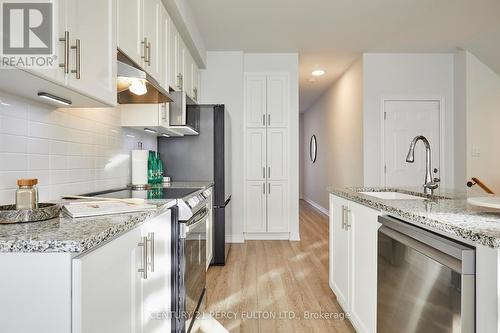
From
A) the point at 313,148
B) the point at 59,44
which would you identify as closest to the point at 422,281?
the point at 59,44

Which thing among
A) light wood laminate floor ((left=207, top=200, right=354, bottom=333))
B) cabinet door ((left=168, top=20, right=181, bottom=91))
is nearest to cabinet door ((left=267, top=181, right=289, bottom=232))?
light wood laminate floor ((left=207, top=200, right=354, bottom=333))

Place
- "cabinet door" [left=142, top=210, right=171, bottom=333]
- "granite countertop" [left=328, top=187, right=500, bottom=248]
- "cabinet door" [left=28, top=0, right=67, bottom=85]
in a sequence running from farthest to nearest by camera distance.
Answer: "cabinet door" [left=142, top=210, right=171, bottom=333], "cabinet door" [left=28, top=0, right=67, bottom=85], "granite countertop" [left=328, top=187, right=500, bottom=248]

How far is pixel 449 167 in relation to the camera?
169 inches

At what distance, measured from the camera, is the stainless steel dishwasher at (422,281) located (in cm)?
90

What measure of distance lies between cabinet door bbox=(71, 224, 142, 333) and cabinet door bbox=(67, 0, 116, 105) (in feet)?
2.10

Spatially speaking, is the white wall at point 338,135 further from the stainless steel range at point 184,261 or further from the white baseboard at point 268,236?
the stainless steel range at point 184,261

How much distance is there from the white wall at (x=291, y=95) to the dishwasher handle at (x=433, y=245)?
111 inches

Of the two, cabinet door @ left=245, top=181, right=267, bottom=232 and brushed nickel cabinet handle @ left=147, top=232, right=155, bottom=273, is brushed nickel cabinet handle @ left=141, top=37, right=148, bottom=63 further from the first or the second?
cabinet door @ left=245, top=181, right=267, bottom=232

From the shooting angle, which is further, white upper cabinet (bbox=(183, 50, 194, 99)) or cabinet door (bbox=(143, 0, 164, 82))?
white upper cabinet (bbox=(183, 50, 194, 99))

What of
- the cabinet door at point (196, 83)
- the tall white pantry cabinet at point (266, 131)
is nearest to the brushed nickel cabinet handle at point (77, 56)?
the cabinet door at point (196, 83)

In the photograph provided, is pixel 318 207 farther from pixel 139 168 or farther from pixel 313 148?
pixel 139 168

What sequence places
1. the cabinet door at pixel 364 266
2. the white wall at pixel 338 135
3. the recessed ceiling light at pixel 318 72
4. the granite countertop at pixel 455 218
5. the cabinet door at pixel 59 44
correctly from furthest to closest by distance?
the recessed ceiling light at pixel 318 72, the white wall at pixel 338 135, the cabinet door at pixel 364 266, the cabinet door at pixel 59 44, the granite countertop at pixel 455 218

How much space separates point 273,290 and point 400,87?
3460mm

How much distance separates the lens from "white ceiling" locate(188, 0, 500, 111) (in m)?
2.98
